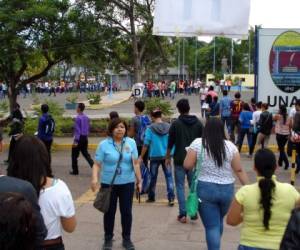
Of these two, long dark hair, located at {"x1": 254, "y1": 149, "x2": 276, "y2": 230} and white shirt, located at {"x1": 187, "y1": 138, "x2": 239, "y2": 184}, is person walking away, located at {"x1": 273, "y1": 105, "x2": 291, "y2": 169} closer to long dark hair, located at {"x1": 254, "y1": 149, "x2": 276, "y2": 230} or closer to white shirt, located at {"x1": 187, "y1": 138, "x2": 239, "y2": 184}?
white shirt, located at {"x1": 187, "y1": 138, "x2": 239, "y2": 184}

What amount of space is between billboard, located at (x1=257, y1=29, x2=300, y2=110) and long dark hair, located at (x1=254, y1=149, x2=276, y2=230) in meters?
14.5

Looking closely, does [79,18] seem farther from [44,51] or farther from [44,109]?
[44,109]

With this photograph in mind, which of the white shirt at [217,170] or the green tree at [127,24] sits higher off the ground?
the green tree at [127,24]

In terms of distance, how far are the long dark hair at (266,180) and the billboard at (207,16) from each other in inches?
199

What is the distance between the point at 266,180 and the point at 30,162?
5.44 ft

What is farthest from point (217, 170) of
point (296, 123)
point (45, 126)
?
point (45, 126)

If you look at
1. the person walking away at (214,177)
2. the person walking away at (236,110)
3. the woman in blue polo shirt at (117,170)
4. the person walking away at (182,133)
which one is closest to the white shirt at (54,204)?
the person walking away at (214,177)

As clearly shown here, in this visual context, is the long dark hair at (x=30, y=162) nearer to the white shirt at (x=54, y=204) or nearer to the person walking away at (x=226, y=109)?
the white shirt at (x=54, y=204)

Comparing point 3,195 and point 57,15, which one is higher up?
point 57,15

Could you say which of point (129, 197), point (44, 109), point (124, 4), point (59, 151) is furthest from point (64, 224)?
point (124, 4)

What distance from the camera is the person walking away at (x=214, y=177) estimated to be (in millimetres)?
5723

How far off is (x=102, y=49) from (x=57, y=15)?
249 centimetres

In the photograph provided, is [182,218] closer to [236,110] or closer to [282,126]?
[282,126]

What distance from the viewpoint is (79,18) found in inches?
798
